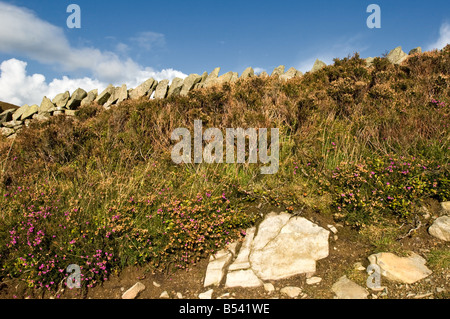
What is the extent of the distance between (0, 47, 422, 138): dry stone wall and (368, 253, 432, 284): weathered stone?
921 centimetres

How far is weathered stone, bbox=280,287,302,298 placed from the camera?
3.00 m

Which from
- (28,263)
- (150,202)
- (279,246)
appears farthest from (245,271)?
(28,263)

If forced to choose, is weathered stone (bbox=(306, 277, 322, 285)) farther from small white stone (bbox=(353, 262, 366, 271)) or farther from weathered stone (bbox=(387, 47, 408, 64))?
weathered stone (bbox=(387, 47, 408, 64))

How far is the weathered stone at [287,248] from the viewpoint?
331 centimetres

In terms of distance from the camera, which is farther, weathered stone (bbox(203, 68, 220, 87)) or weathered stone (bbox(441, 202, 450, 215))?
weathered stone (bbox(203, 68, 220, 87))

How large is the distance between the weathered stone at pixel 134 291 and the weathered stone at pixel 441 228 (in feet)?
12.0

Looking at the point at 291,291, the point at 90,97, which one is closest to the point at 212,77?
the point at 90,97

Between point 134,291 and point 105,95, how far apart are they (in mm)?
11107

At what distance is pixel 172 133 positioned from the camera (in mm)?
6305

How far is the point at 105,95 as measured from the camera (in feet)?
41.2

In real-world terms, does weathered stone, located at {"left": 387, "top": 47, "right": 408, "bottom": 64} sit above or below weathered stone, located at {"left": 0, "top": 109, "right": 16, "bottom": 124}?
above

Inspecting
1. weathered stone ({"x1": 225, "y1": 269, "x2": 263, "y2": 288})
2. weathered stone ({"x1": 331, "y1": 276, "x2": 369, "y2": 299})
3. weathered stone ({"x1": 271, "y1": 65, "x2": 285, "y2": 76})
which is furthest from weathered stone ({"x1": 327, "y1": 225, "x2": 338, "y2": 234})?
weathered stone ({"x1": 271, "y1": 65, "x2": 285, "y2": 76})

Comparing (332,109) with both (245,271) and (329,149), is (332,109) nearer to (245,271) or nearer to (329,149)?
(329,149)

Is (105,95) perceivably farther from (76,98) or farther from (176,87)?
(176,87)
